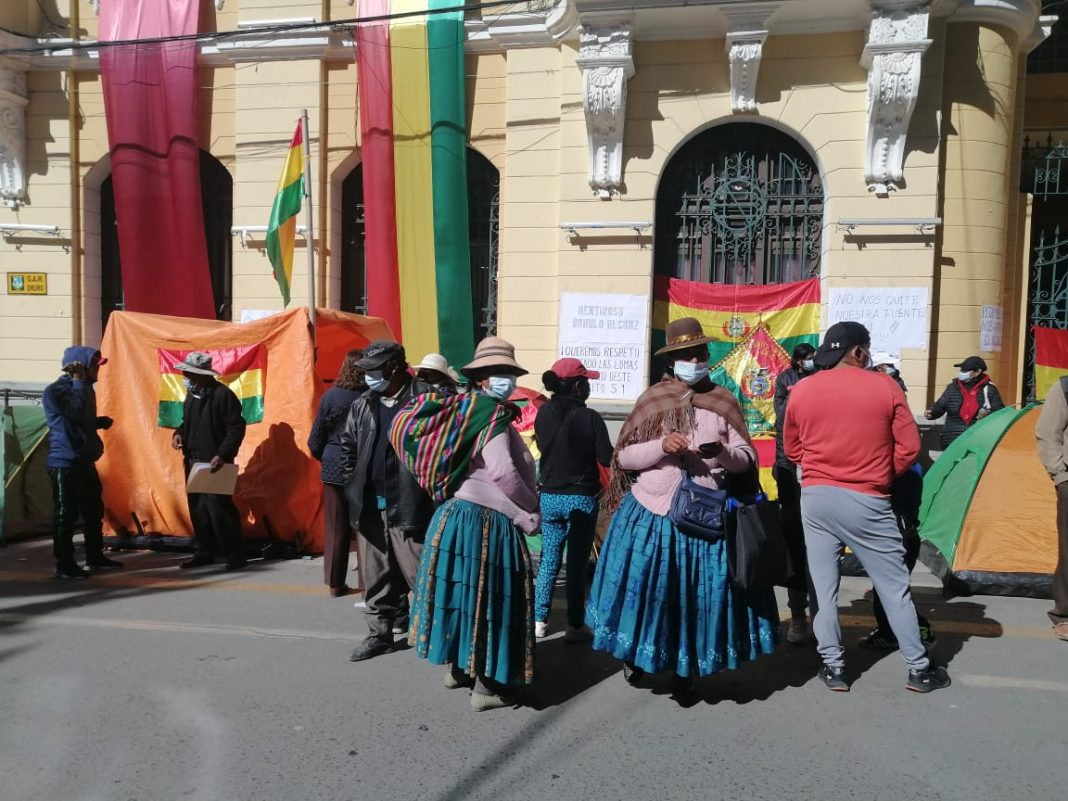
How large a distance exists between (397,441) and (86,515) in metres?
4.13

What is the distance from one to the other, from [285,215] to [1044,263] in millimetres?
8841

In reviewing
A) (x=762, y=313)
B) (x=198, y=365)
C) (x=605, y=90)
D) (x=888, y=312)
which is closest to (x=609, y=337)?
(x=762, y=313)

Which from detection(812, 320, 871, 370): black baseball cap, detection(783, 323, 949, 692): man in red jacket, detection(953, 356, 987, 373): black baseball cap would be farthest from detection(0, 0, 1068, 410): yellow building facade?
detection(783, 323, 949, 692): man in red jacket

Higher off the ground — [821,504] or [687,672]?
[821,504]

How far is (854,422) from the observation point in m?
3.91

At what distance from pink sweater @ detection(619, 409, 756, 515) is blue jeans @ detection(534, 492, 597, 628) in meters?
1.02

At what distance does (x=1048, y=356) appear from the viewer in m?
9.73

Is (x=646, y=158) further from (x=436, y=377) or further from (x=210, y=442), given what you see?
Answer: (x=210, y=442)

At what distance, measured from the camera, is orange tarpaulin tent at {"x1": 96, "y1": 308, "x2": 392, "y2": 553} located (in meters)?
7.19

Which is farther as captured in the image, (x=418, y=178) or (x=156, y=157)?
(x=156, y=157)

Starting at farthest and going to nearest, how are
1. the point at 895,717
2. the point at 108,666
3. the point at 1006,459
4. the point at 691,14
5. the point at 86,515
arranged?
the point at 691,14 < the point at 86,515 < the point at 1006,459 < the point at 108,666 < the point at 895,717

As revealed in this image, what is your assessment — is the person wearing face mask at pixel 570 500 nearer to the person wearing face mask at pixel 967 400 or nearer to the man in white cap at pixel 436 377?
the man in white cap at pixel 436 377

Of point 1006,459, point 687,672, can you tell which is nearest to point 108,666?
point 687,672

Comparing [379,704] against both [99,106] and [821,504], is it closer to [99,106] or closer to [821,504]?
[821,504]
